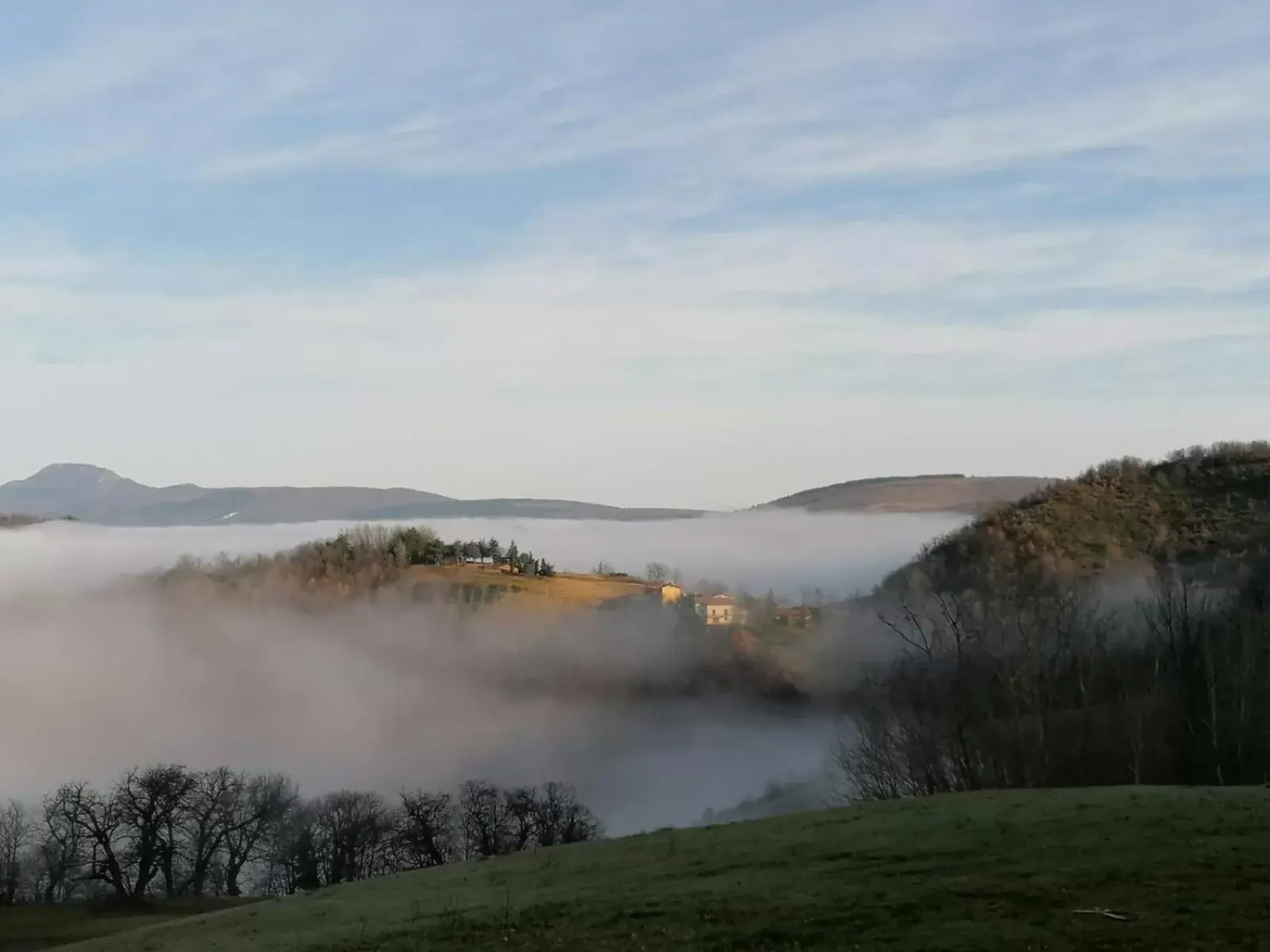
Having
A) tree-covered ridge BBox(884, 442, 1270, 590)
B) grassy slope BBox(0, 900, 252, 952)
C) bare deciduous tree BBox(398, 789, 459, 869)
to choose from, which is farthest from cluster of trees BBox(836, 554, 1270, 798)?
tree-covered ridge BBox(884, 442, 1270, 590)

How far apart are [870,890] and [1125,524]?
13041cm

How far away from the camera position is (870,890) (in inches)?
982

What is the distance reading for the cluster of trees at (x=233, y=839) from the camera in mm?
86000

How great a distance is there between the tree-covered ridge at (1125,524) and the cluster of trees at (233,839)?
5008cm

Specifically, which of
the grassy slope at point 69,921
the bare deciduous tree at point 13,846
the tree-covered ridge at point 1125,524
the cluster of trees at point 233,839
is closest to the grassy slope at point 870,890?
the grassy slope at point 69,921

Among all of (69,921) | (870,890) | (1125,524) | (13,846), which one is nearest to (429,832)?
(69,921)

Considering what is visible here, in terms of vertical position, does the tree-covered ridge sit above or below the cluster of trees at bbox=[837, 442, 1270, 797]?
above

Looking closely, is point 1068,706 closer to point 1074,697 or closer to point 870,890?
point 1074,697

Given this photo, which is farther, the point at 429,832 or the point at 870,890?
the point at 429,832

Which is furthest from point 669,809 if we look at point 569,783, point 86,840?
point 86,840

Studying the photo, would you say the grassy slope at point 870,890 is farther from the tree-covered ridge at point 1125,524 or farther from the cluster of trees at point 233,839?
the tree-covered ridge at point 1125,524

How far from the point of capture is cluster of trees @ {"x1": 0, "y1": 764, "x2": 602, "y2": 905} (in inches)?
3386

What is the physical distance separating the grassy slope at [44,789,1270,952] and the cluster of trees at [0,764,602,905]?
4929 centimetres

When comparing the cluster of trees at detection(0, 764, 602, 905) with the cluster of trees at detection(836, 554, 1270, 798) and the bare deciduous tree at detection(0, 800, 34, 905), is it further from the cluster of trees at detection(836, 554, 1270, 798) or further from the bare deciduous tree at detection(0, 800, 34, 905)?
the cluster of trees at detection(836, 554, 1270, 798)
